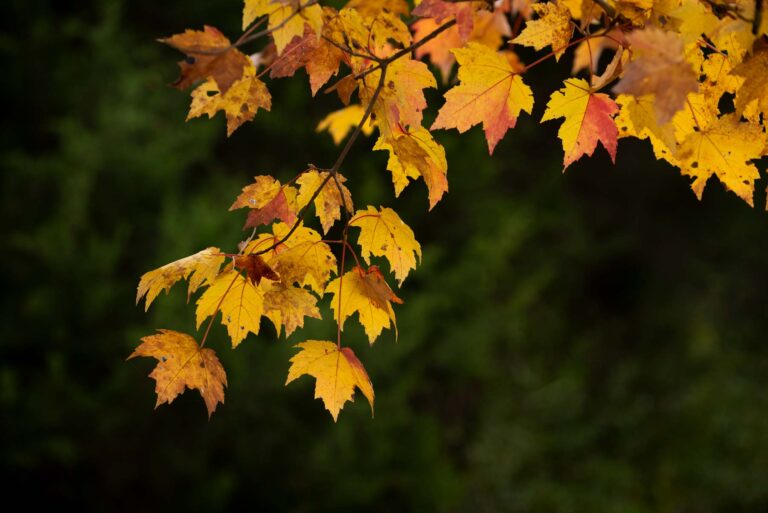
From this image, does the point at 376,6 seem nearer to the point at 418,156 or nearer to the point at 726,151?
the point at 418,156

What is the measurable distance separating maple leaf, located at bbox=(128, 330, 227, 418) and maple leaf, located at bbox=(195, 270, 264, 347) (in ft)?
0.11

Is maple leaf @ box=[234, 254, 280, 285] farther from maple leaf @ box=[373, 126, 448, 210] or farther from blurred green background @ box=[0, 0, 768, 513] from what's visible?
blurred green background @ box=[0, 0, 768, 513]

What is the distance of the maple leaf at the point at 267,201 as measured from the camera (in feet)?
3.34

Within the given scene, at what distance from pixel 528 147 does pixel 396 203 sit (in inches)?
60.7

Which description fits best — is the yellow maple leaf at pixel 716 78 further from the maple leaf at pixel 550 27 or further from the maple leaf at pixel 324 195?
the maple leaf at pixel 324 195

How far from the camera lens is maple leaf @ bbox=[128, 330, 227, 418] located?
1.00 metres

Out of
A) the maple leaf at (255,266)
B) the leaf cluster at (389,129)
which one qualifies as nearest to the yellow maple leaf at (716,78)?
the leaf cluster at (389,129)

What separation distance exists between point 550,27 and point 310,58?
0.94ft

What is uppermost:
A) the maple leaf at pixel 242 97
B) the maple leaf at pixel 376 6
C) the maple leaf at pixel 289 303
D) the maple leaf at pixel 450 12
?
the maple leaf at pixel 450 12

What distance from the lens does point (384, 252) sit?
1.08m

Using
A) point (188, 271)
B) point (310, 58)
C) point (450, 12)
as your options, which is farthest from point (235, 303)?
point (450, 12)

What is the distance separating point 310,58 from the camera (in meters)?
1.02

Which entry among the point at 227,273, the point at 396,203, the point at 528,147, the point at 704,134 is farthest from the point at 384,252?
the point at 528,147

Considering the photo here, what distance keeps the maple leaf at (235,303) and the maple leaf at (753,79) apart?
0.58 m
